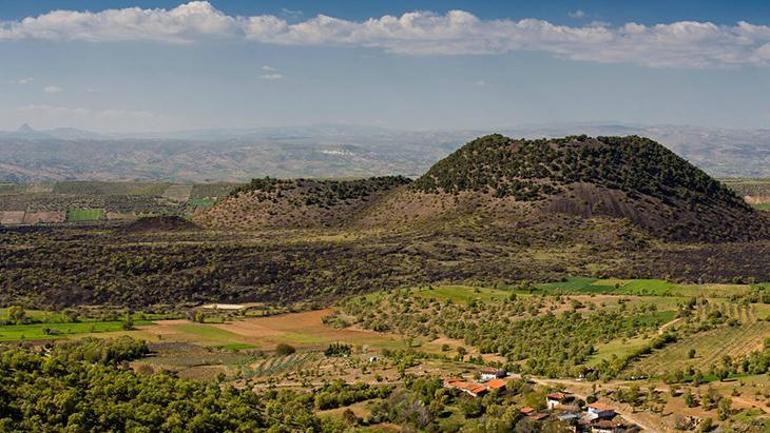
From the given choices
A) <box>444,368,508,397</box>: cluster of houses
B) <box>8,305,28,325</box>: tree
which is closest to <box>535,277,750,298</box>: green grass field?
<box>444,368,508,397</box>: cluster of houses

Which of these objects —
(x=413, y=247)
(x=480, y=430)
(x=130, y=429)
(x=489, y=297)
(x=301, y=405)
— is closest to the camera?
(x=130, y=429)

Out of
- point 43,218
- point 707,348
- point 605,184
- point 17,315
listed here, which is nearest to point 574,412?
point 707,348

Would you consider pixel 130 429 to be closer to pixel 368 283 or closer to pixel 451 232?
pixel 368 283

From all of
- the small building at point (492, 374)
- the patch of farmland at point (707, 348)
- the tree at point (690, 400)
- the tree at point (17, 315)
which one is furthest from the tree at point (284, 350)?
the tree at point (690, 400)

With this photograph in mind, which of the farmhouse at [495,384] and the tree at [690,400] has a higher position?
the tree at [690,400]

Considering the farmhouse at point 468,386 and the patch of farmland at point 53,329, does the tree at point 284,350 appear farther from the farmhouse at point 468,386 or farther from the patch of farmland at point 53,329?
the farmhouse at point 468,386

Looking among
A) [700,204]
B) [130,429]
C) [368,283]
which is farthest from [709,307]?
[700,204]

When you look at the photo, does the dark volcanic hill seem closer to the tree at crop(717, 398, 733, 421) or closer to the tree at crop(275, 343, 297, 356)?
the tree at crop(275, 343, 297, 356)
